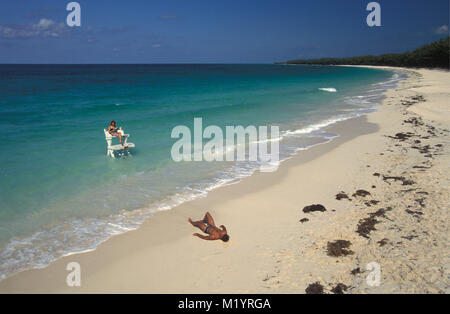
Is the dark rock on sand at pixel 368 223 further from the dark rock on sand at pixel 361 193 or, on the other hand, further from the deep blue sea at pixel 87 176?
the deep blue sea at pixel 87 176

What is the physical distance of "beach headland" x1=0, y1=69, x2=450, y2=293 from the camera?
16.0ft

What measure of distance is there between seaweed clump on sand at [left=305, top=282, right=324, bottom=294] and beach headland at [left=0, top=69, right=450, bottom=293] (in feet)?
0.05

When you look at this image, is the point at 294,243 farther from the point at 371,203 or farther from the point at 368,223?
the point at 371,203

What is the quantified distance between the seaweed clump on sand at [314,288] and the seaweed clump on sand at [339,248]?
969 millimetres

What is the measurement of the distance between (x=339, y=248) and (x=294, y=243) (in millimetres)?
890

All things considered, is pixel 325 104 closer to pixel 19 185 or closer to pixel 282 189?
pixel 282 189

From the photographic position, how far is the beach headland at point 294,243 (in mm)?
4867

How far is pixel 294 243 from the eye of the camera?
5961 millimetres

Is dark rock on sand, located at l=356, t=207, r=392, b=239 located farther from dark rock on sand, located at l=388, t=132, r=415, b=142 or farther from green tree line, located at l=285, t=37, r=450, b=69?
green tree line, located at l=285, t=37, r=450, b=69

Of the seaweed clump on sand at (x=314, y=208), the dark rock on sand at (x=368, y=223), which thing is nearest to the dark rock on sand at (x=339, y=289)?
the dark rock on sand at (x=368, y=223)

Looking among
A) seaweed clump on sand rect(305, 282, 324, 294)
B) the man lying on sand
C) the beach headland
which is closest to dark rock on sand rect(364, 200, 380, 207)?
the beach headland

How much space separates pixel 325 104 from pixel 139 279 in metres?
26.8

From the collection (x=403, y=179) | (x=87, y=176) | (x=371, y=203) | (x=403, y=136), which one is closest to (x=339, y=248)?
(x=371, y=203)

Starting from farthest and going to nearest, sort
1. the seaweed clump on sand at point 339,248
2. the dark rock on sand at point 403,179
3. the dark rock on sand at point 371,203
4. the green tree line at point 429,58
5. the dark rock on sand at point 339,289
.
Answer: the green tree line at point 429,58 → the dark rock on sand at point 403,179 → the dark rock on sand at point 371,203 → the seaweed clump on sand at point 339,248 → the dark rock on sand at point 339,289
